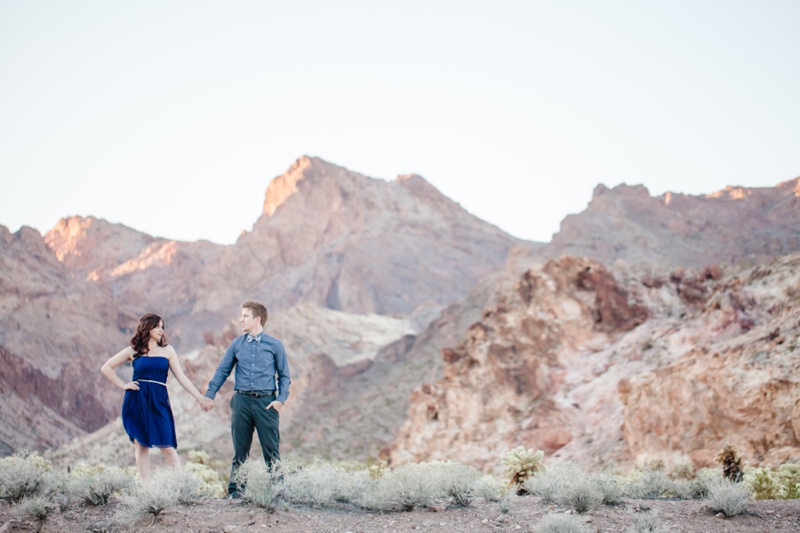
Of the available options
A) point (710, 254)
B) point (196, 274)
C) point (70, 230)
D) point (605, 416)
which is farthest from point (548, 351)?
point (70, 230)

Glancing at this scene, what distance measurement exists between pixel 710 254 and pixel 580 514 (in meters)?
67.8

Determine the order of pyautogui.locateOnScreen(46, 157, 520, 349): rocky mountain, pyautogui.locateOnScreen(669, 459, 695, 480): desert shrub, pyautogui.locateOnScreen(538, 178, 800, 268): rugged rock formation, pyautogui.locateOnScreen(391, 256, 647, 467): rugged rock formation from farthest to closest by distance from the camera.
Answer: pyautogui.locateOnScreen(46, 157, 520, 349): rocky mountain, pyautogui.locateOnScreen(538, 178, 800, 268): rugged rock formation, pyautogui.locateOnScreen(391, 256, 647, 467): rugged rock formation, pyautogui.locateOnScreen(669, 459, 695, 480): desert shrub

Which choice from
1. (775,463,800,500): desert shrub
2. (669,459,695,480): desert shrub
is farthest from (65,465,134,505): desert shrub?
(669,459,695,480): desert shrub

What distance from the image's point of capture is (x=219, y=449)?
112ft

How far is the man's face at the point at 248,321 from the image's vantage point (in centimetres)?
699

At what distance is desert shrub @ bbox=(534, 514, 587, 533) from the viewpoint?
540cm

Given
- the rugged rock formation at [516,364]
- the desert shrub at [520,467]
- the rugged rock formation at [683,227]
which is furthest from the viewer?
the rugged rock formation at [683,227]

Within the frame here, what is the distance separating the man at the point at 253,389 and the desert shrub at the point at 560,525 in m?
2.81

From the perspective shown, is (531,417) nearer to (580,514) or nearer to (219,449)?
(580,514)

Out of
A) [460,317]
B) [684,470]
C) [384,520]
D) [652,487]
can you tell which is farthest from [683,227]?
[384,520]

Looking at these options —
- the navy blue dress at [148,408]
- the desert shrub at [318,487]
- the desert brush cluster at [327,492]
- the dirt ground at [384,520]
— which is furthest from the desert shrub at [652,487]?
the navy blue dress at [148,408]

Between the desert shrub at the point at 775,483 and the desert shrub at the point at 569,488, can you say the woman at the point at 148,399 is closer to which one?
the desert shrub at the point at 569,488

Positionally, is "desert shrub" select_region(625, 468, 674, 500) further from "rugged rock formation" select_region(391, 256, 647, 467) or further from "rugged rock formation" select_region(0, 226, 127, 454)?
"rugged rock formation" select_region(0, 226, 127, 454)

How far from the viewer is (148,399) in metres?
6.84
